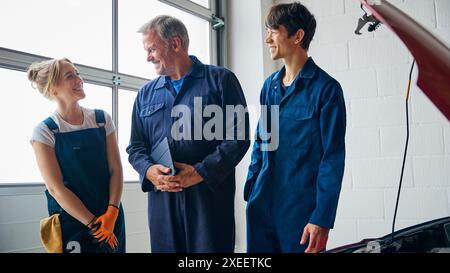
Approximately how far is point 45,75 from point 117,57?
210mm

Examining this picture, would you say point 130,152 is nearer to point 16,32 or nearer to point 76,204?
point 76,204

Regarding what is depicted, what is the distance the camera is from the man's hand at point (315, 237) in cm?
109

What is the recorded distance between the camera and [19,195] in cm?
104

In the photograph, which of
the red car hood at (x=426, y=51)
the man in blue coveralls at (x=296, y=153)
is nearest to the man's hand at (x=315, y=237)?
the man in blue coveralls at (x=296, y=153)

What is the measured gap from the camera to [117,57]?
1.21m

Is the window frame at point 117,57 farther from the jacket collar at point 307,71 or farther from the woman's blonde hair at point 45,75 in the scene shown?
the jacket collar at point 307,71

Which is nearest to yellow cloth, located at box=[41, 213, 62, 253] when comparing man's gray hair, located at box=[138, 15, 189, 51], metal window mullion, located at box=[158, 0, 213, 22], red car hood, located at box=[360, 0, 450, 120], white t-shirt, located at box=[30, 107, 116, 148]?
white t-shirt, located at box=[30, 107, 116, 148]

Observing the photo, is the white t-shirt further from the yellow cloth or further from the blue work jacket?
the blue work jacket

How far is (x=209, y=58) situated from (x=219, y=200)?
423mm

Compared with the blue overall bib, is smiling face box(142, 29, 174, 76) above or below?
above

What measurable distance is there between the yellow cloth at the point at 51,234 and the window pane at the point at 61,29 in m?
0.44

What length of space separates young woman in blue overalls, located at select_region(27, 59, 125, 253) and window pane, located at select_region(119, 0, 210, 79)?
0.15 m

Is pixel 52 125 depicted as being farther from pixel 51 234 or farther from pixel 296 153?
pixel 296 153

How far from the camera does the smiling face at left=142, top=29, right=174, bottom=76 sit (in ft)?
3.86
